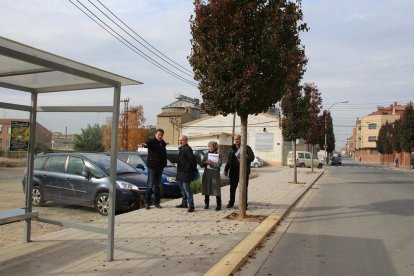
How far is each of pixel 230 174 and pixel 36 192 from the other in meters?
4.64

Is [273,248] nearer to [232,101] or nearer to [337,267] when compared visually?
[337,267]

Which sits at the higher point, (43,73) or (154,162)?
(43,73)

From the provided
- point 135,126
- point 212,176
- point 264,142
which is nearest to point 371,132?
point 264,142

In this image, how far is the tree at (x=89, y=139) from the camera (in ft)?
23.0

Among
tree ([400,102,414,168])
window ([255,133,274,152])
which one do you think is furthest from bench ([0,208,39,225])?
tree ([400,102,414,168])

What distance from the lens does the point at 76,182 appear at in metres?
10.6

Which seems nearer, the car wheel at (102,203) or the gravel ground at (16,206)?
the gravel ground at (16,206)

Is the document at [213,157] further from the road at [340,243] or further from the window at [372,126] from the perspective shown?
the window at [372,126]

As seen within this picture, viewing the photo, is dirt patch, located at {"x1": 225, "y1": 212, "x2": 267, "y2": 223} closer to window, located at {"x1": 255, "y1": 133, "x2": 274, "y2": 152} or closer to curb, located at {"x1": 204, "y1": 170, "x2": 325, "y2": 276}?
curb, located at {"x1": 204, "y1": 170, "x2": 325, "y2": 276}

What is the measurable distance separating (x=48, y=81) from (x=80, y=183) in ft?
14.9

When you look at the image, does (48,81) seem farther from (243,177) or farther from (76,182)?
(243,177)

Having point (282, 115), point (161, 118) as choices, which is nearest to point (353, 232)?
point (282, 115)

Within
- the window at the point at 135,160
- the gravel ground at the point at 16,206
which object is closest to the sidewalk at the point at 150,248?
the gravel ground at the point at 16,206

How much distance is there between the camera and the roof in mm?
4781
